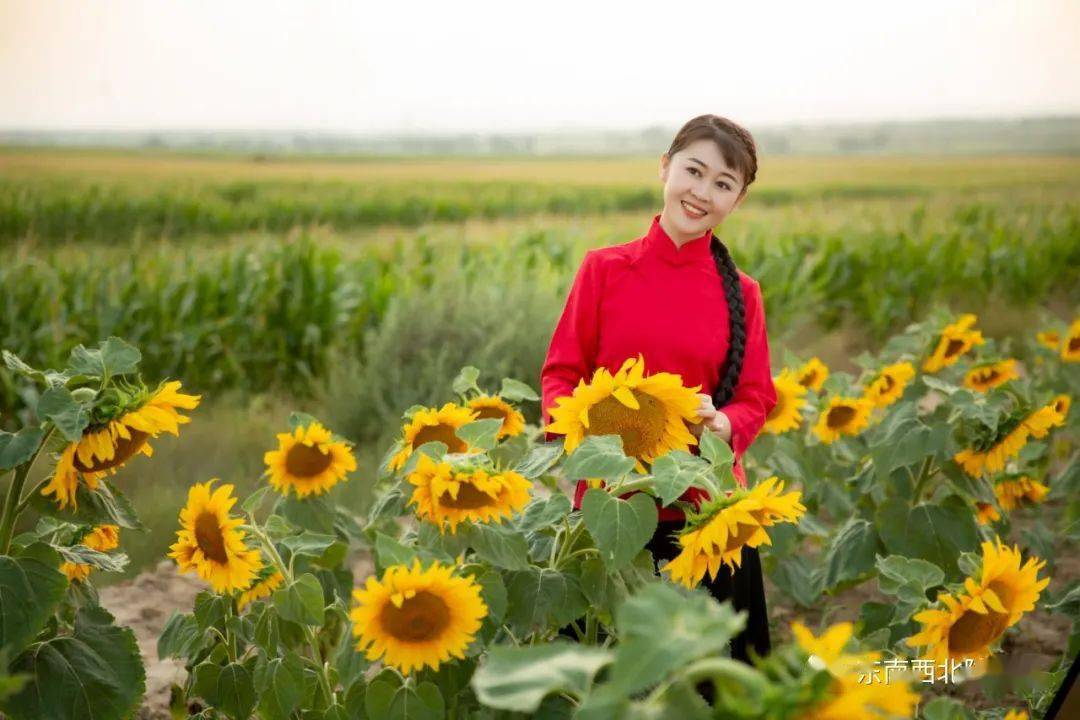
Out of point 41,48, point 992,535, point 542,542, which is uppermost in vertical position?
point 41,48

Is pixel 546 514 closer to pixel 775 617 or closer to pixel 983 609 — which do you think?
pixel 983 609

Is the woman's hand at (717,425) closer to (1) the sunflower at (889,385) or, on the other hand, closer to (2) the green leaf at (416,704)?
(2) the green leaf at (416,704)

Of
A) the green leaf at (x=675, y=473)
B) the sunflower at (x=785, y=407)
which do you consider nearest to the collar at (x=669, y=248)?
the green leaf at (x=675, y=473)

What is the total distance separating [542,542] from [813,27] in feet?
16.4

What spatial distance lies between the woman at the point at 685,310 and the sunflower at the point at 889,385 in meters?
0.83

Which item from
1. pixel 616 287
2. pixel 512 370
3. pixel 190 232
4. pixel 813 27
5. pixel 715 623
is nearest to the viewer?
pixel 715 623

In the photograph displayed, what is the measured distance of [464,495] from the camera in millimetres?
1169

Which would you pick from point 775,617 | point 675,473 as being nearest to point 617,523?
point 675,473

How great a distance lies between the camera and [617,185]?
5867 millimetres

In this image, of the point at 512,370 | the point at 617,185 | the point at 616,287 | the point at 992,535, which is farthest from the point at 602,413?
the point at 617,185

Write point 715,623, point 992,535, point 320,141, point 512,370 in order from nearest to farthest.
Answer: point 715,623, point 992,535, point 512,370, point 320,141

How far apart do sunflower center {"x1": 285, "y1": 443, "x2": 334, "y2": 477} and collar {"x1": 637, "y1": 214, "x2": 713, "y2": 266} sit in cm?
56

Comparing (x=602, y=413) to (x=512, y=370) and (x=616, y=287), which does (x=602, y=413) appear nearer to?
(x=616, y=287)

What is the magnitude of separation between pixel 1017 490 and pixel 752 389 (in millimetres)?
1121
